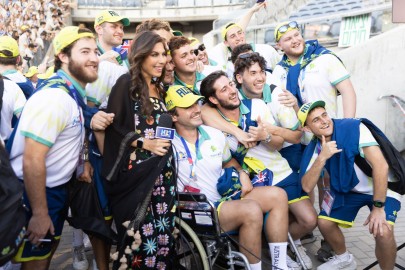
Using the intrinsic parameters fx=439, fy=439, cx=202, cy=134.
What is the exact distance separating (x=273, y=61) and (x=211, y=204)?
8.82ft

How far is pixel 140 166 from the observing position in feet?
10.2

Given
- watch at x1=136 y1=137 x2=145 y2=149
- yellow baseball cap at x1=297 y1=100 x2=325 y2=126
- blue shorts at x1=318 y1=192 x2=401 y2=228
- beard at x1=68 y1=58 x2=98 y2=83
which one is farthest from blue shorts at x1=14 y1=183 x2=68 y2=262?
blue shorts at x1=318 y1=192 x2=401 y2=228

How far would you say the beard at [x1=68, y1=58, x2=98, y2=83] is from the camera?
3051 mm

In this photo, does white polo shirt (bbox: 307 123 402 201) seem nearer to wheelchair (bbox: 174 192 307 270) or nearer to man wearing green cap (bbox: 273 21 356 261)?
man wearing green cap (bbox: 273 21 356 261)

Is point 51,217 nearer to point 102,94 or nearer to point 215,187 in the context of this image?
point 102,94

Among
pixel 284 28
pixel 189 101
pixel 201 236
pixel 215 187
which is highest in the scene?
pixel 284 28

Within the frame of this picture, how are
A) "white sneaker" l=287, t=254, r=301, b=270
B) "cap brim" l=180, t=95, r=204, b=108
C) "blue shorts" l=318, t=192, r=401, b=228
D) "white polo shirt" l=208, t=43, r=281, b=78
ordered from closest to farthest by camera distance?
"cap brim" l=180, t=95, r=204, b=108 → "white sneaker" l=287, t=254, r=301, b=270 → "blue shorts" l=318, t=192, r=401, b=228 → "white polo shirt" l=208, t=43, r=281, b=78

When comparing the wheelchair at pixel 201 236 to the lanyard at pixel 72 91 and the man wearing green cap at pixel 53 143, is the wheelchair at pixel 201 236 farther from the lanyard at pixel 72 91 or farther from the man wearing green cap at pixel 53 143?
the lanyard at pixel 72 91

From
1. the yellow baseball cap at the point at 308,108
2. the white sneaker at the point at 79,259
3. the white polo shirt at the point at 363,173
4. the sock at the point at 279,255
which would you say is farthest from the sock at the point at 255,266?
the white sneaker at the point at 79,259

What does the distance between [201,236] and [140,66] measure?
1.38m

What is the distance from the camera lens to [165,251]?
325 cm

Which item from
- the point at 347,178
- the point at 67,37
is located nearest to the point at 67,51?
the point at 67,37

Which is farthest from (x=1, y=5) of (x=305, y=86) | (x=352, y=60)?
(x=305, y=86)

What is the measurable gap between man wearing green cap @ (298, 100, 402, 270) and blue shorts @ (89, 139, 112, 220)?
1.66 meters
